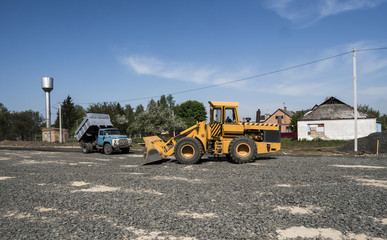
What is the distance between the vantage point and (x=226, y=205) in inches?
248

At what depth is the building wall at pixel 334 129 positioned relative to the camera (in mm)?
33469

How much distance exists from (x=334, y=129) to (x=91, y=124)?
30426mm

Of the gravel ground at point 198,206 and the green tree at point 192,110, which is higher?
the green tree at point 192,110

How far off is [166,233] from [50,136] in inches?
1743

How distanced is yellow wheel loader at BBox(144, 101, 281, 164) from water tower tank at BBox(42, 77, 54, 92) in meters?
53.6

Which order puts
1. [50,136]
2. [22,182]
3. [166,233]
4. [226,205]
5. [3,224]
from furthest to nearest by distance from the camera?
[50,136], [22,182], [226,205], [3,224], [166,233]

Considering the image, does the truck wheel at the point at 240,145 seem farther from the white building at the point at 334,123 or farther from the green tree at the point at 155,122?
the white building at the point at 334,123

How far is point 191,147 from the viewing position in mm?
13664

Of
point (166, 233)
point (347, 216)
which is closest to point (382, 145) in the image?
point (347, 216)

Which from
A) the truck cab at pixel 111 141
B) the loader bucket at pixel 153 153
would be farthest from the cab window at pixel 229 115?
the truck cab at pixel 111 141

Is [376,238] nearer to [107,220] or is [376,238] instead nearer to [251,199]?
[251,199]

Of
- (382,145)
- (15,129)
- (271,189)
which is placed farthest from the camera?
(15,129)

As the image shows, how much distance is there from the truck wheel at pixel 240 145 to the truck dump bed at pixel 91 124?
13.2 metres

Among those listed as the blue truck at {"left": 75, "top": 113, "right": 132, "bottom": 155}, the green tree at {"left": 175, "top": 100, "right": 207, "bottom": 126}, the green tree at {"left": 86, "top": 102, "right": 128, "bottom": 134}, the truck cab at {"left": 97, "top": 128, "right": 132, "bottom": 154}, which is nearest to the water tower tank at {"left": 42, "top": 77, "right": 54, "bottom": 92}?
the green tree at {"left": 86, "top": 102, "right": 128, "bottom": 134}
